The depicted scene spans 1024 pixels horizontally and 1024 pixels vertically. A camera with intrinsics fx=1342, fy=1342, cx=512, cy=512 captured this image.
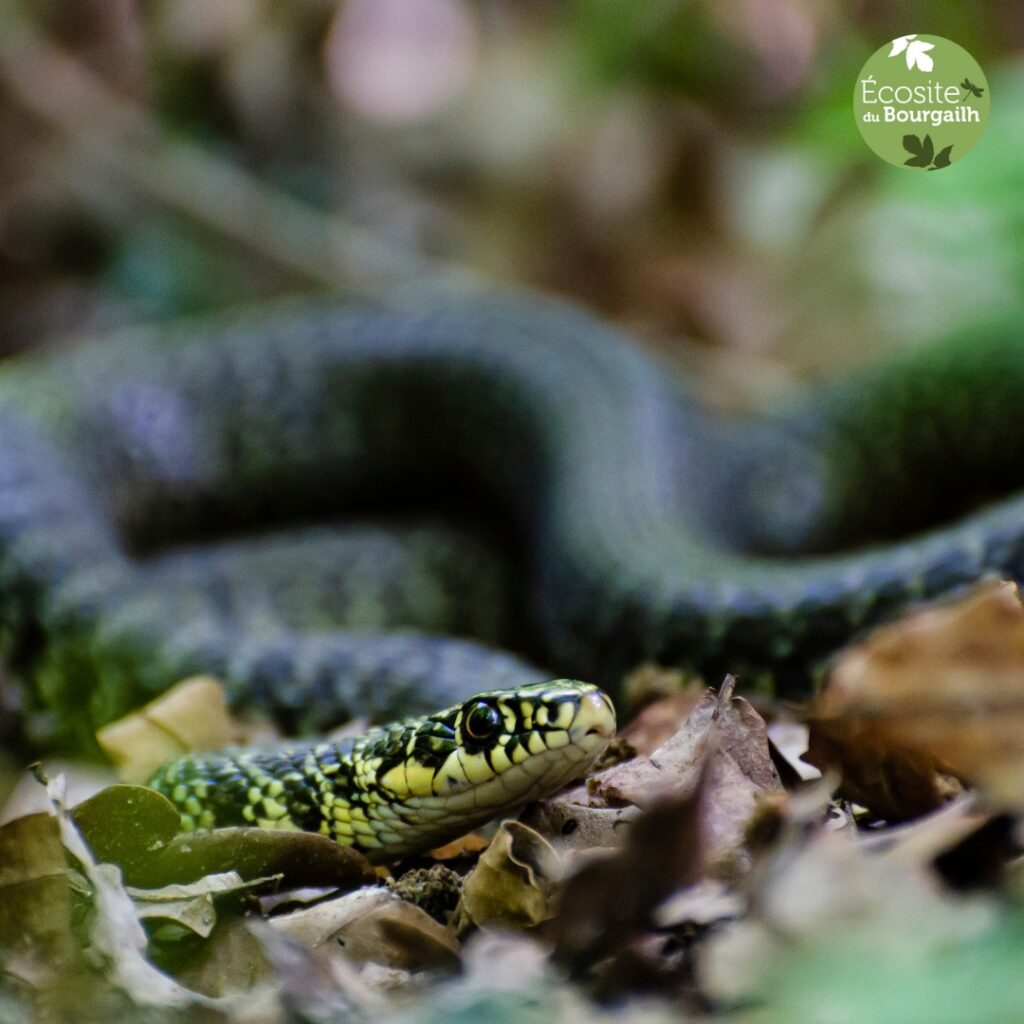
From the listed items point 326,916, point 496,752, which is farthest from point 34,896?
Result: point 496,752

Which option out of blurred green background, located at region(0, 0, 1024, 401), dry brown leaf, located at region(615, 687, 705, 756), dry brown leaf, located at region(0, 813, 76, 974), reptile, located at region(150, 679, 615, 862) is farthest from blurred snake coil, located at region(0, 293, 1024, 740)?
blurred green background, located at region(0, 0, 1024, 401)

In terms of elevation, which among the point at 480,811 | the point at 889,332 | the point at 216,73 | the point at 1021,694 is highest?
the point at 216,73

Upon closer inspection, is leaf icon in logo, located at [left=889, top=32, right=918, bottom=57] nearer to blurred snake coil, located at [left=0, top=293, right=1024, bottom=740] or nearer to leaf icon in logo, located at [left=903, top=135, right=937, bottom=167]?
leaf icon in logo, located at [left=903, top=135, right=937, bottom=167]

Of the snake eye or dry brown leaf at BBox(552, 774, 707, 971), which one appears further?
the snake eye

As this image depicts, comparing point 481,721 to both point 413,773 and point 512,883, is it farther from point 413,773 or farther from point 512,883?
point 512,883

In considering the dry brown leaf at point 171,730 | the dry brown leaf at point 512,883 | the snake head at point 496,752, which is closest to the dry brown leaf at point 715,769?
the snake head at point 496,752

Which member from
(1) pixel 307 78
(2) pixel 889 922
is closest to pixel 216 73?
(1) pixel 307 78

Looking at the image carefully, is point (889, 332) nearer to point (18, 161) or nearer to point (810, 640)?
point (810, 640)
